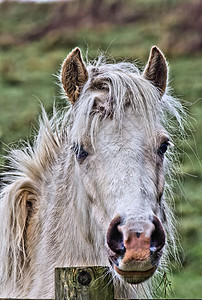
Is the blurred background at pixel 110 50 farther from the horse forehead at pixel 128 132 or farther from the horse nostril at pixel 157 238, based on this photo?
the horse nostril at pixel 157 238

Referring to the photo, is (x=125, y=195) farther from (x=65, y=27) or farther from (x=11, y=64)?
(x=65, y=27)

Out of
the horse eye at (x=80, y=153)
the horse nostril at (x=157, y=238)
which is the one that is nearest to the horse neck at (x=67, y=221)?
the horse eye at (x=80, y=153)

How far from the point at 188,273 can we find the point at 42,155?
5.10 metres

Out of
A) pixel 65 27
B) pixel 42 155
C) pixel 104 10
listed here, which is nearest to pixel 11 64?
pixel 65 27

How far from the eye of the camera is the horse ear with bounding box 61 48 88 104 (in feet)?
11.1

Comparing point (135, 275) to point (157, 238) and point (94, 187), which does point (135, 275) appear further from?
point (94, 187)

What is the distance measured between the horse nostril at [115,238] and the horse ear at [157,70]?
1286mm

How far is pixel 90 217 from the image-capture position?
10.7ft

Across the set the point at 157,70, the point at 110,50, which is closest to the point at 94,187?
the point at 157,70

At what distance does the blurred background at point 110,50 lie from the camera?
997 cm

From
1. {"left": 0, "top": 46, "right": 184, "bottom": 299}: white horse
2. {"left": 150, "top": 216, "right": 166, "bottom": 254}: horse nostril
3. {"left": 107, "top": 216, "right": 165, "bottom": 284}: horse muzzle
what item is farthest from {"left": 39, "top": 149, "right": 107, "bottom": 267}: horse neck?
{"left": 150, "top": 216, "right": 166, "bottom": 254}: horse nostril

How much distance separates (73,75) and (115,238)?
1269mm

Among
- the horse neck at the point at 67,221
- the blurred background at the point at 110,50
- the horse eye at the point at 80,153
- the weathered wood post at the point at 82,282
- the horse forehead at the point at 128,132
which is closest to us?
the weathered wood post at the point at 82,282

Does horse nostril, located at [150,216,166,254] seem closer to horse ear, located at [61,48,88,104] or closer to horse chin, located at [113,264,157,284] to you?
horse chin, located at [113,264,157,284]
